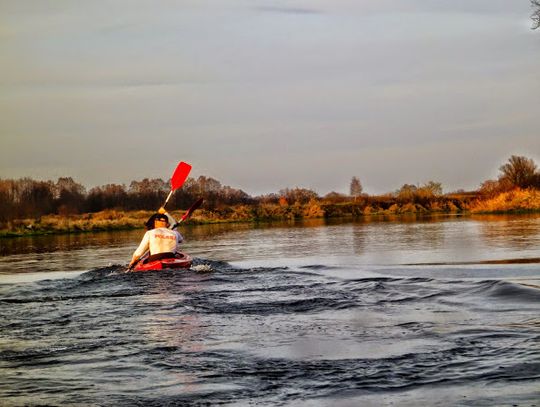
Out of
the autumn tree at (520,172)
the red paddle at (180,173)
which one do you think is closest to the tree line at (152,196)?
the autumn tree at (520,172)

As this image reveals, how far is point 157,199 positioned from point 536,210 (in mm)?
30722

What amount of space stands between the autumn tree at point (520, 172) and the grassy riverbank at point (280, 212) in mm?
1773

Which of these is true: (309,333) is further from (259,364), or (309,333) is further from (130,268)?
(130,268)

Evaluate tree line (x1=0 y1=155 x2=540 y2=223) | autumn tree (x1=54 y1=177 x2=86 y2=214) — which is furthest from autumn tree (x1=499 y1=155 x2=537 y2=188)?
autumn tree (x1=54 y1=177 x2=86 y2=214)

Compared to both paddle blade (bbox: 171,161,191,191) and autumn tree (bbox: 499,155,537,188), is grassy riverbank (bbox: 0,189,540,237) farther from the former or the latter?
paddle blade (bbox: 171,161,191,191)

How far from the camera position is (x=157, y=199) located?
61.8 m

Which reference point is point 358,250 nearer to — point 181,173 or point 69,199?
point 181,173

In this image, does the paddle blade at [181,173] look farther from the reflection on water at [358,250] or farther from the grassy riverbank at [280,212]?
the grassy riverbank at [280,212]

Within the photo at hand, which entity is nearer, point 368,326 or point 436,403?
point 436,403

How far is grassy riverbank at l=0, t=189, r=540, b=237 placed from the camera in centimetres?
4738

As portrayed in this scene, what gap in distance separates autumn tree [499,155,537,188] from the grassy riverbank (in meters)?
1.77

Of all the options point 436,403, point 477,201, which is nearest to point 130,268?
point 436,403

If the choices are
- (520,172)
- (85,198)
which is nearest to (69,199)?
(85,198)

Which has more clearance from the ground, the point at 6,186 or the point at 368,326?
the point at 6,186
